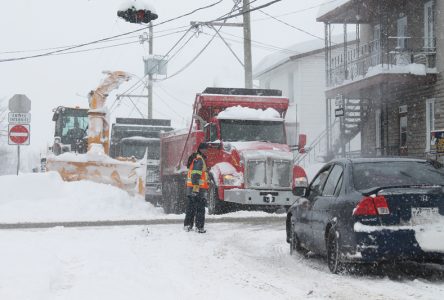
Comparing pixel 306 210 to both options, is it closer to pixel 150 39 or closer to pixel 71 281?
pixel 71 281

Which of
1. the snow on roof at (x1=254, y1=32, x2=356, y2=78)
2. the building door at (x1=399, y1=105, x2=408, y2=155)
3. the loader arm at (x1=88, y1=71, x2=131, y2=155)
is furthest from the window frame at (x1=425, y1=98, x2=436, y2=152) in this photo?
the snow on roof at (x1=254, y1=32, x2=356, y2=78)

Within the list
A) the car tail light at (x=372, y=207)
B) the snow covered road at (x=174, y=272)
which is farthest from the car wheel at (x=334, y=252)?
the car tail light at (x=372, y=207)

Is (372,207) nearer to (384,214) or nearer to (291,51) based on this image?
(384,214)

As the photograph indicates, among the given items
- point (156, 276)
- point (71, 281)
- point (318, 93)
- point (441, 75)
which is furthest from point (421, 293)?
point (318, 93)

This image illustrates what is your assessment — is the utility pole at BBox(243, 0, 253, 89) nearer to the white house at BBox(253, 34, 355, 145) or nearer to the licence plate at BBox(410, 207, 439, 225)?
the white house at BBox(253, 34, 355, 145)

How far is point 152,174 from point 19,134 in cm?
665

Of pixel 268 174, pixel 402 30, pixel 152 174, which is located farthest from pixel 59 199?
pixel 402 30

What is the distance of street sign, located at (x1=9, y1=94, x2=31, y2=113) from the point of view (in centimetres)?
2044

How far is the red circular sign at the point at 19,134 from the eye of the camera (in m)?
20.0

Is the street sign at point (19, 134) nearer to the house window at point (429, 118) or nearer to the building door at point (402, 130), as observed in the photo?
the house window at point (429, 118)

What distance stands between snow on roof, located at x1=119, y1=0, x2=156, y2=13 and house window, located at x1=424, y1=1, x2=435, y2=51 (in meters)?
10.2

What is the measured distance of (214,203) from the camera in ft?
56.7

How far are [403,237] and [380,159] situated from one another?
Answer: 4.98ft

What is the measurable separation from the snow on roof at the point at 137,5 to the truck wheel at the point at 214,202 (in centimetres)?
528
